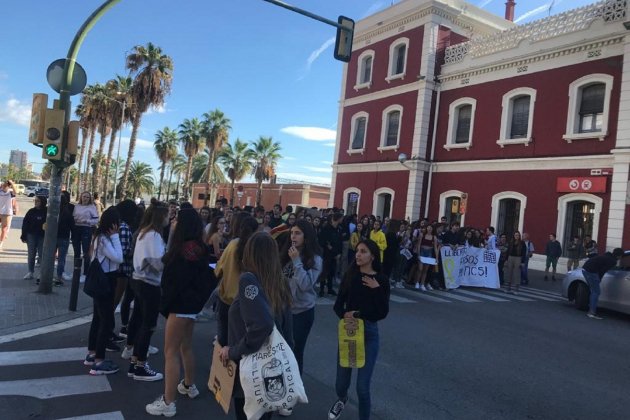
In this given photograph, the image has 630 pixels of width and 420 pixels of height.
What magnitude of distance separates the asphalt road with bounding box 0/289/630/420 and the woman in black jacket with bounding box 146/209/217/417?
0.31 meters

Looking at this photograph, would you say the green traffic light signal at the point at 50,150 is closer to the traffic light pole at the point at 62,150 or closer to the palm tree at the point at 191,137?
the traffic light pole at the point at 62,150

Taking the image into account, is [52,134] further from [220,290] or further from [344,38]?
[344,38]

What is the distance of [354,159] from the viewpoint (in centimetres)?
2980

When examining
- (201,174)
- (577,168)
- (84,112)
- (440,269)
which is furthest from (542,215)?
(201,174)

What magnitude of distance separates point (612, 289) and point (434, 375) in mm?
7318

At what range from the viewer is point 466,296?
13164 millimetres

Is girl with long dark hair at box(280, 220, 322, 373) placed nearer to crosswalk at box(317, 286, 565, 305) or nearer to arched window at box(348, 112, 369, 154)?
crosswalk at box(317, 286, 565, 305)

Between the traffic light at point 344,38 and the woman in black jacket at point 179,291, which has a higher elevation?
the traffic light at point 344,38

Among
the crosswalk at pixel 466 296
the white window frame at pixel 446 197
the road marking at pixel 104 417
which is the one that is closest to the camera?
the road marking at pixel 104 417

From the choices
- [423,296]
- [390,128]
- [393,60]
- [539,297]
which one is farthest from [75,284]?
[393,60]

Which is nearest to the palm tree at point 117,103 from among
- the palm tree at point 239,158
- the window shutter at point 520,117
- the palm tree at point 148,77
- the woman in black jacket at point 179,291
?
the palm tree at point 148,77

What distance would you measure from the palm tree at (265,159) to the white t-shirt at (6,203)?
143ft

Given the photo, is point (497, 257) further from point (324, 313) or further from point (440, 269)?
point (324, 313)

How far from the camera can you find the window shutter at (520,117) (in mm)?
21428
